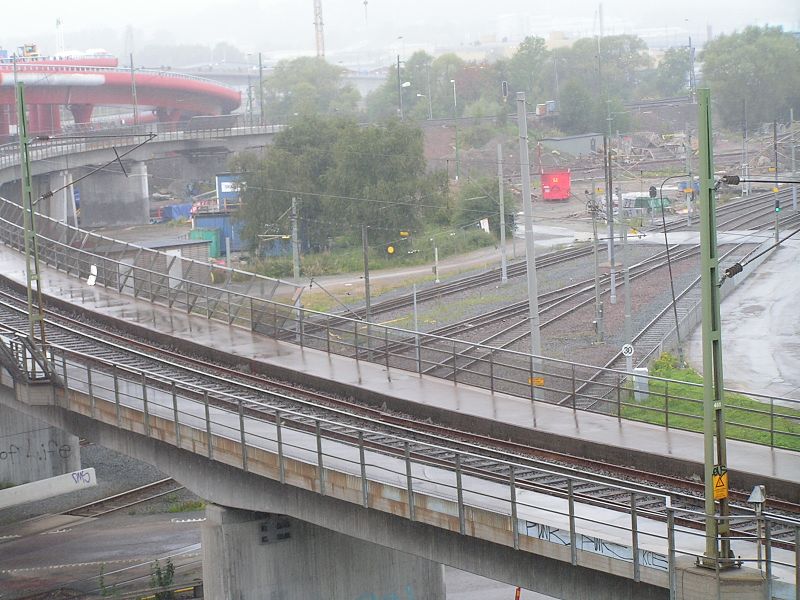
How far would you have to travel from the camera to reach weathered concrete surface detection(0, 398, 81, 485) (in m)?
32.0

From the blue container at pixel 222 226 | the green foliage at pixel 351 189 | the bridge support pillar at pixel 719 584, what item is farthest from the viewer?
the blue container at pixel 222 226

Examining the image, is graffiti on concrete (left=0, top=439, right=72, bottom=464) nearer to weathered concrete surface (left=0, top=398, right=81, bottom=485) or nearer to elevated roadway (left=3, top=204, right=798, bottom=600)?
weathered concrete surface (left=0, top=398, right=81, bottom=485)

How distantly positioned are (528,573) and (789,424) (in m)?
10.9

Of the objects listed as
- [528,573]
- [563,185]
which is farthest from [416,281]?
[528,573]

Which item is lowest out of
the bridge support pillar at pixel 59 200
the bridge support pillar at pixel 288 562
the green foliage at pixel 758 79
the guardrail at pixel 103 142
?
the bridge support pillar at pixel 288 562

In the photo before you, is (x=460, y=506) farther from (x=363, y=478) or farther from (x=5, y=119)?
(x=5, y=119)

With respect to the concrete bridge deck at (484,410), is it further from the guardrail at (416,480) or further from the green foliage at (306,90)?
the green foliage at (306,90)

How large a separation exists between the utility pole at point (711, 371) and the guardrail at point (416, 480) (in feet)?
0.81

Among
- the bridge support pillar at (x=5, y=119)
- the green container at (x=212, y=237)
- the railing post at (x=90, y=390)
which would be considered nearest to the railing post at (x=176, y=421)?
the railing post at (x=90, y=390)

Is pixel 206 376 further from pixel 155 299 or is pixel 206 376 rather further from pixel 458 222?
pixel 458 222

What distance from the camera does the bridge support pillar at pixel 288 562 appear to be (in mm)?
18953

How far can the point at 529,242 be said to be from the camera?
981 inches

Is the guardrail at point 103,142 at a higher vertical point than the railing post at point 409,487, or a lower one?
higher

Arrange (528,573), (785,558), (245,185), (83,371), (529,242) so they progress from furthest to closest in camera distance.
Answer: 1. (245,185)
2. (529,242)
3. (83,371)
4. (528,573)
5. (785,558)
